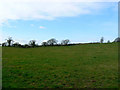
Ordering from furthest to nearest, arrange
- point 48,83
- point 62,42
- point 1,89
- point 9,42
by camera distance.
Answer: point 9,42 → point 62,42 → point 48,83 → point 1,89

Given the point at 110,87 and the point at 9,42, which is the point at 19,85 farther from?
the point at 9,42

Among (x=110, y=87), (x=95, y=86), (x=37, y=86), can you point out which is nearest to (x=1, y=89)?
(x=37, y=86)

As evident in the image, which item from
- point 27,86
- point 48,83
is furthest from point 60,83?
point 27,86

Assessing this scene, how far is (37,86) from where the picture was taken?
25.0 ft

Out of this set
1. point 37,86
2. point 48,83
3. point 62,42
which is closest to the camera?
point 37,86

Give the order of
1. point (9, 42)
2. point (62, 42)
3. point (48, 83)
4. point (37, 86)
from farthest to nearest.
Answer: point (9, 42) → point (62, 42) → point (48, 83) → point (37, 86)

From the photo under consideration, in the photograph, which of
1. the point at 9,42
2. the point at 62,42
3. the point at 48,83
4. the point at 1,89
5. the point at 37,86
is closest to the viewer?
the point at 1,89

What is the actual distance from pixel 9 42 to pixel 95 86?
7580cm

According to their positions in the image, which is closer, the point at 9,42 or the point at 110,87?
the point at 110,87

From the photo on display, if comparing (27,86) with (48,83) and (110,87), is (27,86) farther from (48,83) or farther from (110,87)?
(110,87)

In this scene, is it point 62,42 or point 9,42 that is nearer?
point 62,42

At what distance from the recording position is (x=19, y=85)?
774 cm

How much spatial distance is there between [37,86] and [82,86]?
7.94 feet

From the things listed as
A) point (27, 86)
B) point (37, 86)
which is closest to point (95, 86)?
point (37, 86)
